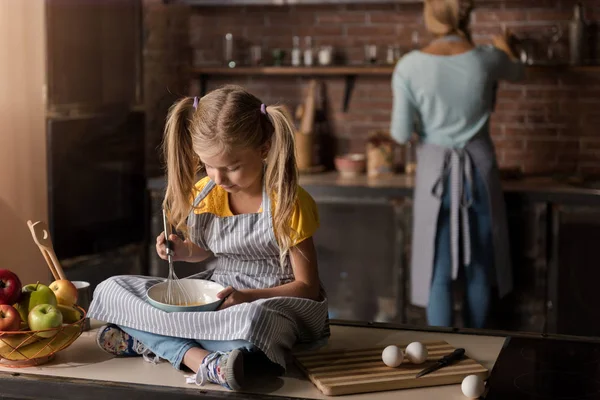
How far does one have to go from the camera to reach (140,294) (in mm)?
2475

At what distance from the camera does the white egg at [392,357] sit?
2.28 meters

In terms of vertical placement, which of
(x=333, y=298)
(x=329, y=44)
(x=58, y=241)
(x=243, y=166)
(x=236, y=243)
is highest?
(x=329, y=44)

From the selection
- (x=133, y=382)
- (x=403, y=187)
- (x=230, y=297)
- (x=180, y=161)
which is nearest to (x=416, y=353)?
(x=230, y=297)

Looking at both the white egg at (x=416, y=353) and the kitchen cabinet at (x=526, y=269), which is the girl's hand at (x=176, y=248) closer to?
the white egg at (x=416, y=353)

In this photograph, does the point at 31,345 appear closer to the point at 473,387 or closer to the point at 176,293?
the point at 176,293

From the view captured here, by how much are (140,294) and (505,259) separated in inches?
87.9

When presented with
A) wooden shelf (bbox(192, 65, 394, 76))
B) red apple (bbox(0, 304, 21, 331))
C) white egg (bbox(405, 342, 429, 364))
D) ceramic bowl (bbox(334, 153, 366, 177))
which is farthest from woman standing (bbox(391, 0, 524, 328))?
red apple (bbox(0, 304, 21, 331))

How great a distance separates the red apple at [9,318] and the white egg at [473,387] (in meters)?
1.05

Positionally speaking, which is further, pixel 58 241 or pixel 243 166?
pixel 58 241

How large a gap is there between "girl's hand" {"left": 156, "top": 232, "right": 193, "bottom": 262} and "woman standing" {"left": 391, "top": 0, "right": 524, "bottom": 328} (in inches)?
72.2

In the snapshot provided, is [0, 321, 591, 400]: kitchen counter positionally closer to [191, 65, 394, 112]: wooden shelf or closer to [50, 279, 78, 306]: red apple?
[50, 279, 78, 306]: red apple

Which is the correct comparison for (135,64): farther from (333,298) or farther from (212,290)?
(212,290)

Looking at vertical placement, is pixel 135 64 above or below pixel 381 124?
above

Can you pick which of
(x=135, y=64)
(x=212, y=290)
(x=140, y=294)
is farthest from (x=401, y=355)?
(x=135, y=64)
